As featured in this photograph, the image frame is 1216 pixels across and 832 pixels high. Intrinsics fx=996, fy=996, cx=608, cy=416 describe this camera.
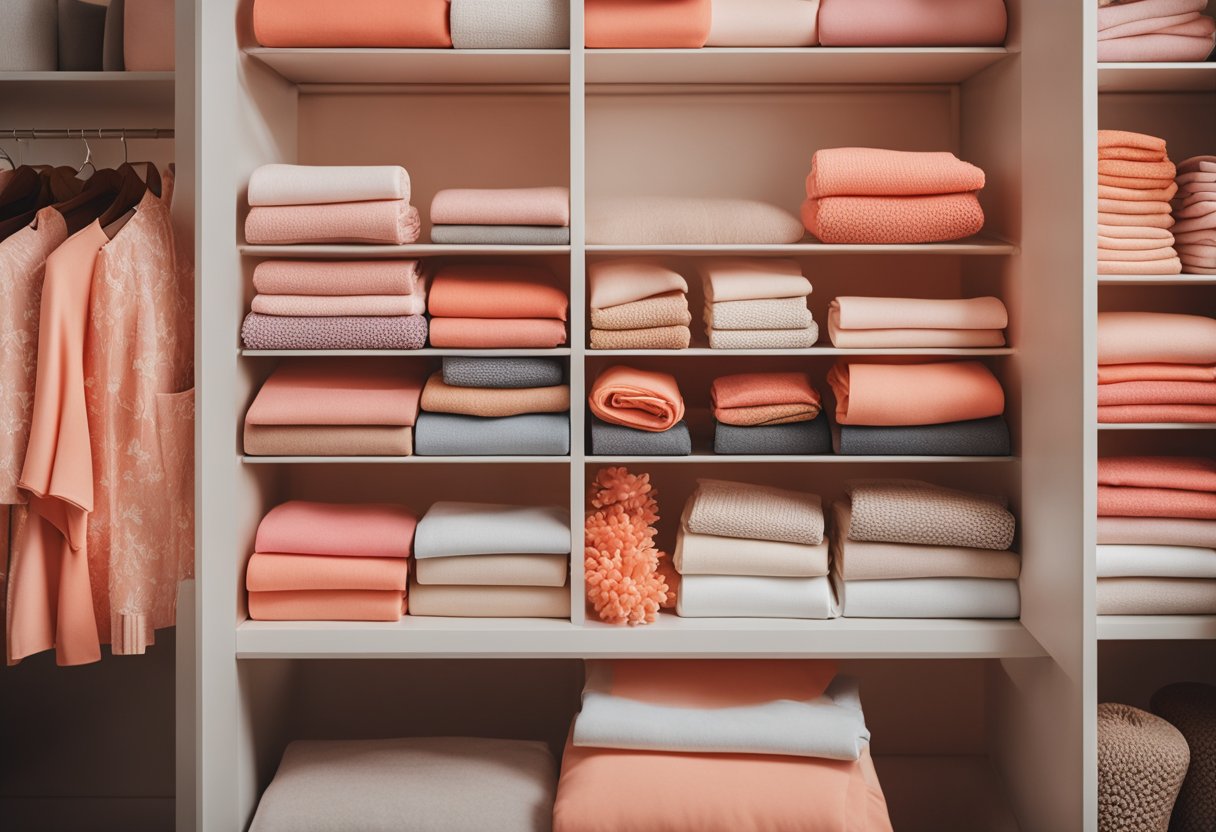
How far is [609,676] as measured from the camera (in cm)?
206

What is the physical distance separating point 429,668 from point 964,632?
125cm

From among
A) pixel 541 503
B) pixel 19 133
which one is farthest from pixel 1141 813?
pixel 19 133

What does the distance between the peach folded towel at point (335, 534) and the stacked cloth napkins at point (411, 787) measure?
1.43ft

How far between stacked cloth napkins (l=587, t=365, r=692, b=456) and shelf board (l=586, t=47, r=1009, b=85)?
2.15ft

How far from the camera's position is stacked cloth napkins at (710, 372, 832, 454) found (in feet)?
6.51

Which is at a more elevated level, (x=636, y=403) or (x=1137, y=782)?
(x=636, y=403)

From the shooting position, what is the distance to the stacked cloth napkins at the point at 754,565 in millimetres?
1956

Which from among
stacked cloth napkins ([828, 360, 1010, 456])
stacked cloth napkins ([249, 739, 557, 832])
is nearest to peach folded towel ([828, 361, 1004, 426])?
stacked cloth napkins ([828, 360, 1010, 456])

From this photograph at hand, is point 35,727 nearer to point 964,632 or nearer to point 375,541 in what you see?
point 375,541

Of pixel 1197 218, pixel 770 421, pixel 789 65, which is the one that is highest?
Result: pixel 789 65

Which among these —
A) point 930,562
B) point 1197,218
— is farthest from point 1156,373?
point 930,562

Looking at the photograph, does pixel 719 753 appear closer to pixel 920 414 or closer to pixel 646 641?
pixel 646 641

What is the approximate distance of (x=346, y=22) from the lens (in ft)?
6.29

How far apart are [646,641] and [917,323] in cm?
82
